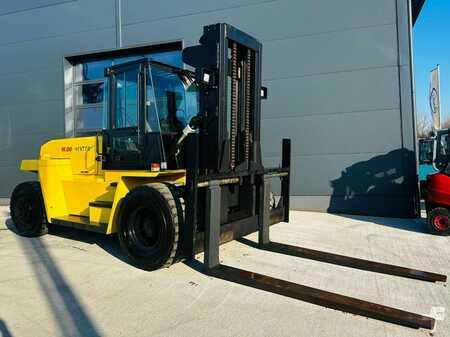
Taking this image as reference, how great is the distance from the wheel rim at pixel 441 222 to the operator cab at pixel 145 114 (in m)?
4.68

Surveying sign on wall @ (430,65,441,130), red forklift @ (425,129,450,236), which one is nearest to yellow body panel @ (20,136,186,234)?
red forklift @ (425,129,450,236)

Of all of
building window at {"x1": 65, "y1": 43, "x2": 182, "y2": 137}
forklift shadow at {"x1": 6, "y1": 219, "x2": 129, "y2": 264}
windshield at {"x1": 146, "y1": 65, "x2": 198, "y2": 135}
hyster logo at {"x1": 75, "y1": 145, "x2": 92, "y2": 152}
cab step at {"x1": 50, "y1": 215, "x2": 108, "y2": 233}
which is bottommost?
forklift shadow at {"x1": 6, "y1": 219, "x2": 129, "y2": 264}

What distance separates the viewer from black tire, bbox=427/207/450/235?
653cm

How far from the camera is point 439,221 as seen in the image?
6598mm

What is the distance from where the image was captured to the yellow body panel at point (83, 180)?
17.0 ft

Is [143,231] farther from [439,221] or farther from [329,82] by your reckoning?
[329,82]

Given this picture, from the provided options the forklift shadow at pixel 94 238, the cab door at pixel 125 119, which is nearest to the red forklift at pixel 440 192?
the cab door at pixel 125 119

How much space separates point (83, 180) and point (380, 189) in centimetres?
623

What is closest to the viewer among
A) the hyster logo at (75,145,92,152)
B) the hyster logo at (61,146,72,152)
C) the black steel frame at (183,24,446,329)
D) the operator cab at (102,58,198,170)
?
the black steel frame at (183,24,446,329)

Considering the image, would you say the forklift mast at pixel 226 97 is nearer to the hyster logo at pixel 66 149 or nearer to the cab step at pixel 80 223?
the cab step at pixel 80 223

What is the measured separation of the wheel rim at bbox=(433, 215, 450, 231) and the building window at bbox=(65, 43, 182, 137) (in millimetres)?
8820

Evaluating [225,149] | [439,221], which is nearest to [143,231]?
[225,149]

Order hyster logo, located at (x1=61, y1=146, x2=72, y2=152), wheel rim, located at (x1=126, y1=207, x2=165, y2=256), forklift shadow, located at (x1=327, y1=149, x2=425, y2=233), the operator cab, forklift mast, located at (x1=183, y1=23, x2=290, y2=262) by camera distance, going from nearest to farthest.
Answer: forklift mast, located at (x1=183, y1=23, x2=290, y2=262) < wheel rim, located at (x1=126, y1=207, x2=165, y2=256) < the operator cab < hyster logo, located at (x1=61, y1=146, x2=72, y2=152) < forklift shadow, located at (x1=327, y1=149, x2=425, y2=233)

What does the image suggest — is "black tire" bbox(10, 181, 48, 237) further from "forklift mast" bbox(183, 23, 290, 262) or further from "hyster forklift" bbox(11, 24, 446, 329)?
"forklift mast" bbox(183, 23, 290, 262)
